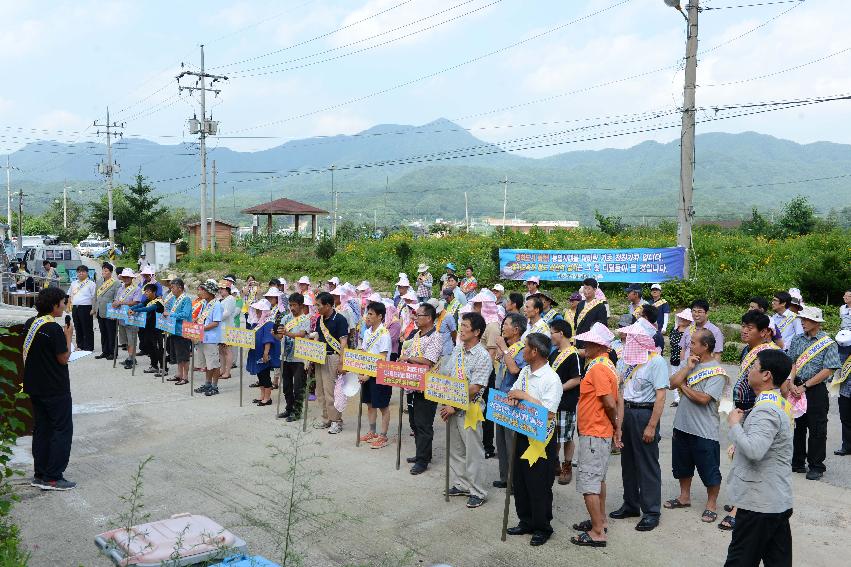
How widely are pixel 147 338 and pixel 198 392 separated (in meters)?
2.46

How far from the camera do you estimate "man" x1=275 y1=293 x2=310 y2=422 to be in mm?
9922

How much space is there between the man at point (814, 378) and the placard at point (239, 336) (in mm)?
7130

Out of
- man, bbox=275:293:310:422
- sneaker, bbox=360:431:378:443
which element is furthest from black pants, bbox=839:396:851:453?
man, bbox=275:293:310:422

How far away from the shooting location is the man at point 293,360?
9.92 m

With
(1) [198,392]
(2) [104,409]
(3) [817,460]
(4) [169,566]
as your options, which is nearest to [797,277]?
(3) [817,460]

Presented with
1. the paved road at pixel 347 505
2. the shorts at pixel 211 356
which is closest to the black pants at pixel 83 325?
the shorts at pixel 211 356

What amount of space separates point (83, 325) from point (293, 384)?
23.0 feet

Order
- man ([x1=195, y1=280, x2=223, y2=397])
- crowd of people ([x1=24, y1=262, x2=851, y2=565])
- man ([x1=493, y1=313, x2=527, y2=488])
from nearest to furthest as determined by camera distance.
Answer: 1. crowd of people ([x1=24, y1=262, x2=851, y2=565])
2. man ([x1=493, y1=313, x2=527, y2=488])
3. man ([x1=195, y1=280, x2=223, y2=397])

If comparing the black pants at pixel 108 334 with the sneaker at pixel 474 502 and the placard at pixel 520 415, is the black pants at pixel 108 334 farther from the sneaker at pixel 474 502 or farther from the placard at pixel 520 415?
the placard at pixel 520 415

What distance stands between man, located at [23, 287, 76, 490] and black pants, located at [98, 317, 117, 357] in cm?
727

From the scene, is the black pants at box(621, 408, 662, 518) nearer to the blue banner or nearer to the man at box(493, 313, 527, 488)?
the man at box(493, 313, 527, 488)

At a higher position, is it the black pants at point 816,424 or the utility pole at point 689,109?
the utility pole at point 689,109

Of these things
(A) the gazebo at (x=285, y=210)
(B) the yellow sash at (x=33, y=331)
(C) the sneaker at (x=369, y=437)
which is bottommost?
(C) the sneaker at (x=369, y=437)

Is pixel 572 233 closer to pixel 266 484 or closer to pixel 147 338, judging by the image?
pixel 147 338
